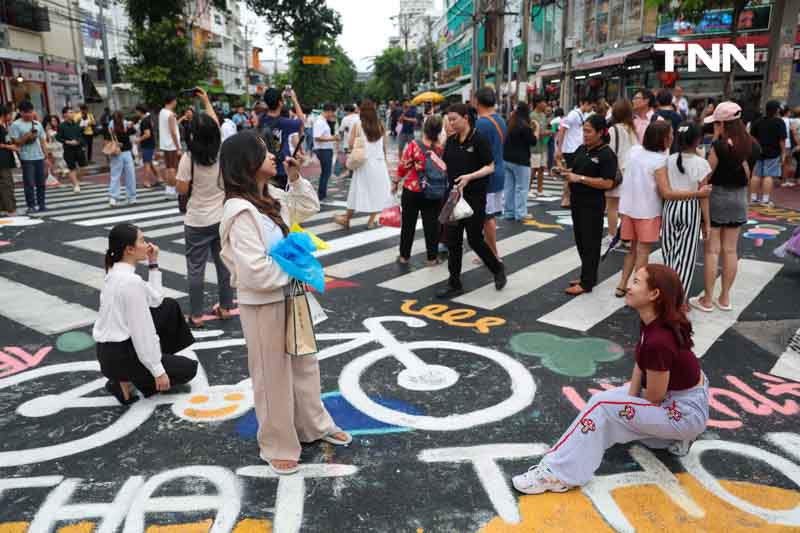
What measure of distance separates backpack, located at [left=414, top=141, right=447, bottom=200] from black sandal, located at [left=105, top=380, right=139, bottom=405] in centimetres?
399

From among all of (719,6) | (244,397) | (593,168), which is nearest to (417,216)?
(593,168)

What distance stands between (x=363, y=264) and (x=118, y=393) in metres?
3.94

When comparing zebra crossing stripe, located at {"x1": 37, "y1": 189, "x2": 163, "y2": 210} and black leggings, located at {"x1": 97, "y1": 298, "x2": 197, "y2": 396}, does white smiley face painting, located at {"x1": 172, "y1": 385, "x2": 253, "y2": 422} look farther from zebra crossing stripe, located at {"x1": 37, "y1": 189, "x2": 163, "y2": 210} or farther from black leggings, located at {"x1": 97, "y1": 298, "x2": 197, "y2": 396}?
zebra crossing stripe, located at {"x1": 37, "y1": 189, "x2": 163, "y2": 210}

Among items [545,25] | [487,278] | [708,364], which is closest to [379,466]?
[708,364]

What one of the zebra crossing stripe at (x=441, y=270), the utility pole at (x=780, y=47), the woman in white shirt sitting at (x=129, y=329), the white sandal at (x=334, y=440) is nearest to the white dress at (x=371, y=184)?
the zebra crossing stripe at (x=441, y=270)

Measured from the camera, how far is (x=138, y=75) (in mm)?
22578

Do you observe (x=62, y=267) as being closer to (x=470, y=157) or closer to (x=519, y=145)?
(x=470, y=157)

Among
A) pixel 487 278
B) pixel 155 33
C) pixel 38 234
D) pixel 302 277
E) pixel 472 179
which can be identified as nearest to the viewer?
pixel 302 277

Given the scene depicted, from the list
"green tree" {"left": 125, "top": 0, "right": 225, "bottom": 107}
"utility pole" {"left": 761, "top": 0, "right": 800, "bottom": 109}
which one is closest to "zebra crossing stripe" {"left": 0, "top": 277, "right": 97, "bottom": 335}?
"utility pole" {"left": 761, "top": 0, "right": 800, "bottom": 109}

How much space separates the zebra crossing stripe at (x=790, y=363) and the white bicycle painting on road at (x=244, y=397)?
1.81 m

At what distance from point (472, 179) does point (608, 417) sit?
332 cm

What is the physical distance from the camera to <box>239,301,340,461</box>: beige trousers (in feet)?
9.86

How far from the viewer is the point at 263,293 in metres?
2.96

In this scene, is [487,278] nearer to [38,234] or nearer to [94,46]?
[38,234]
